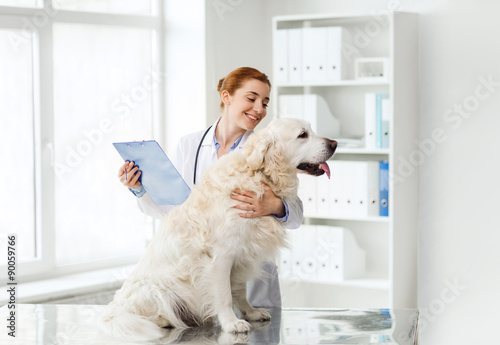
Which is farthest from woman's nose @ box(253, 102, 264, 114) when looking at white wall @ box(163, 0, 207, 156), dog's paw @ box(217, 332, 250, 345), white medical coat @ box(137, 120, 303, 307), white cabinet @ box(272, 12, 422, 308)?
white wall @ box(163, 0, 207, 156)

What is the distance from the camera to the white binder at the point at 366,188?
3902 millimetres

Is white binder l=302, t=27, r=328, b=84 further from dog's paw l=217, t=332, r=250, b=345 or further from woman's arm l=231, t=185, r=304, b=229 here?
dog's paw l=217, t=332, r=250, b=345

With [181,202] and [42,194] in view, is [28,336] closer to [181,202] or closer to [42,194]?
[181,202]

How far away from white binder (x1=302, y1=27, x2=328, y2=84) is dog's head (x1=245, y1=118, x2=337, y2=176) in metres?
2.08

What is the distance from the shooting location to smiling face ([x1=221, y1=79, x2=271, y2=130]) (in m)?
2.35

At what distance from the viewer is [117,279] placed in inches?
161

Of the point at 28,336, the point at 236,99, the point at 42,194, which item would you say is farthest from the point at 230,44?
the point at 28,336

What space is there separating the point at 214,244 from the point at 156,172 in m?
0.35

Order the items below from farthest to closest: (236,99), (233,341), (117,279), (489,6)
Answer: (117,279) → (489,6) → (236,99) → (233,341)

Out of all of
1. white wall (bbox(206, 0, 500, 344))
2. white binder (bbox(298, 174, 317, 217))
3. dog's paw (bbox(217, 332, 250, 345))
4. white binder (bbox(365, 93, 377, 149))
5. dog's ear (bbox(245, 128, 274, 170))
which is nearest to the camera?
dog's paw (bbox(217, 332, 250, 345))

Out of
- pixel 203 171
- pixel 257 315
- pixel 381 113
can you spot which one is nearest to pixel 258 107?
pixel 203 171

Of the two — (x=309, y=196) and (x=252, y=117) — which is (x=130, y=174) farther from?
(x=309, y=196)

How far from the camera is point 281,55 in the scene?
13.3ft

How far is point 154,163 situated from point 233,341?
0.62 metres
